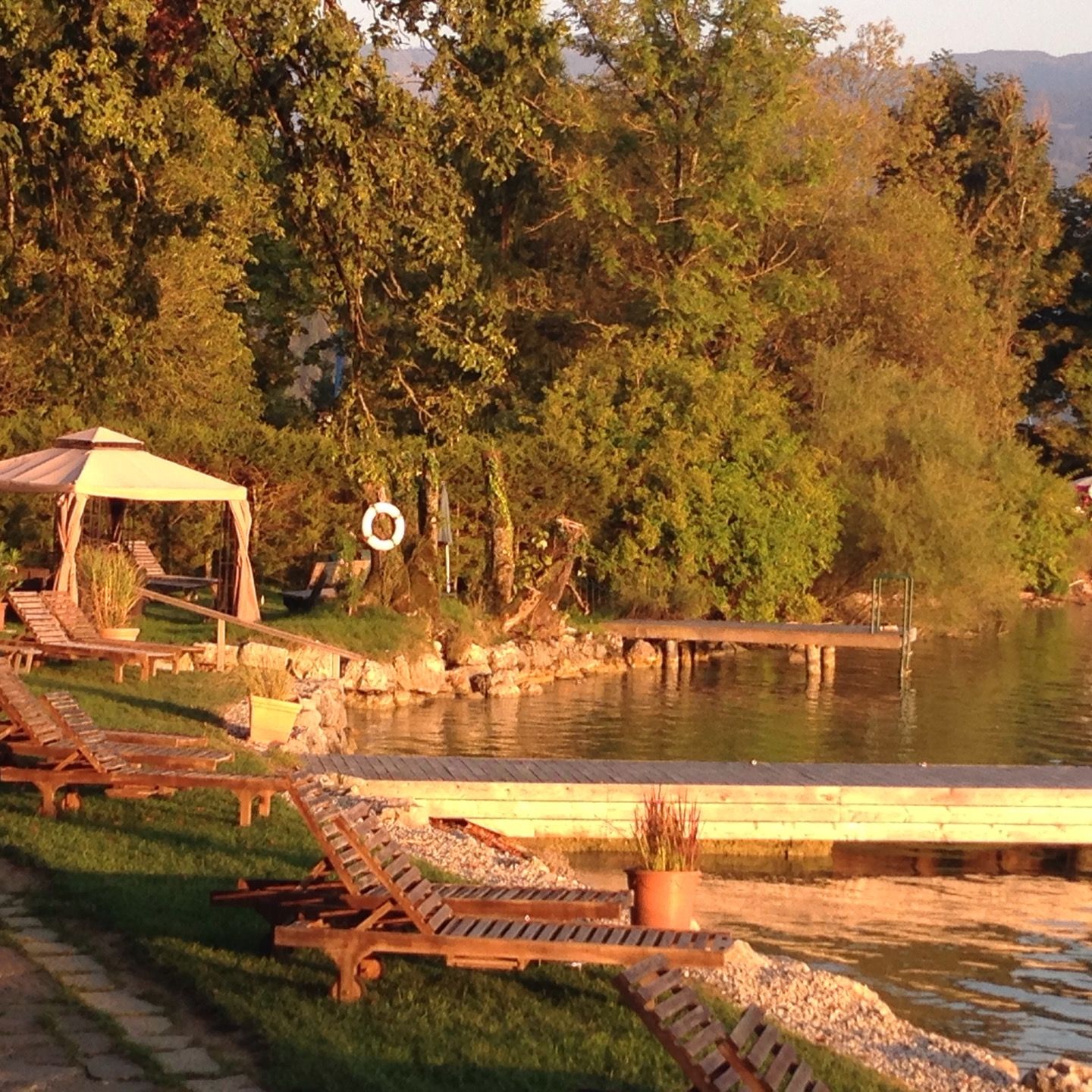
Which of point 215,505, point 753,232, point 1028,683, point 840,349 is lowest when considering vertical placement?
point 1028,683

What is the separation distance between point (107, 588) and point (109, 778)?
10.7 meters

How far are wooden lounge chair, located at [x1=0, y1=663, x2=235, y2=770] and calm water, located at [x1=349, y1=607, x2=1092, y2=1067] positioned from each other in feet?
12.6

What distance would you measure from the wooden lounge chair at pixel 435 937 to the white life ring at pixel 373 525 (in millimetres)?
18194

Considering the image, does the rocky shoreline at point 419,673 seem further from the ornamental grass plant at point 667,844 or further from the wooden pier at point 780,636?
the ornamental grass plant at point 667,844

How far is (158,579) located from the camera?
86.8 ft

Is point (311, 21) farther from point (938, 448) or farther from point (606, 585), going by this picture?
point (938, 448)

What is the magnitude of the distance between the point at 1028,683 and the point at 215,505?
13347 millimetres

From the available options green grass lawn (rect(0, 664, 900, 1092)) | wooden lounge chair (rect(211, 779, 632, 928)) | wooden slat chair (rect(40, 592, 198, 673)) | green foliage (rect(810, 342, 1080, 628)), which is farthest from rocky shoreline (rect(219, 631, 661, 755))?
wooden lounge chair (rect(211, 779, 632, 928))

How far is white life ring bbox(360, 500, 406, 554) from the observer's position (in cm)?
2616

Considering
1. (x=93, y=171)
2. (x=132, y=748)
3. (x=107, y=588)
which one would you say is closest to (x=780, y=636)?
(x=107, y=588)

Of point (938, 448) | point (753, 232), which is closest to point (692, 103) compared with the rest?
point (753, 232)

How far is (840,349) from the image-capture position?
39594 millimetres

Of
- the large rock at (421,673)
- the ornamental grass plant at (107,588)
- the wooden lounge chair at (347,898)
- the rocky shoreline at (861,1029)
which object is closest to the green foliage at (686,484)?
the large rock at (421,673)

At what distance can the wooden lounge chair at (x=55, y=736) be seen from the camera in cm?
1151
